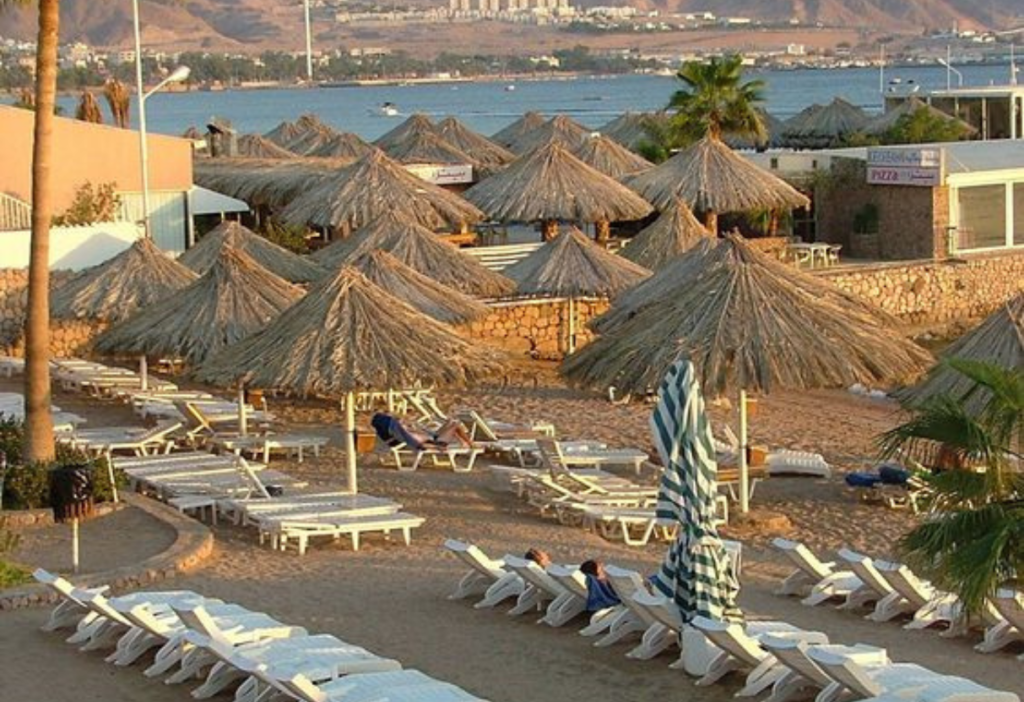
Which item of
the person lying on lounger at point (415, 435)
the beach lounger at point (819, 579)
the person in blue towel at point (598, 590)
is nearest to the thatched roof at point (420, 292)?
the person lying on lounger at point (415, 435)

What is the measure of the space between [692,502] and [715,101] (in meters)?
29.4

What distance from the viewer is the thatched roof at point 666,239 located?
2991 centimetres

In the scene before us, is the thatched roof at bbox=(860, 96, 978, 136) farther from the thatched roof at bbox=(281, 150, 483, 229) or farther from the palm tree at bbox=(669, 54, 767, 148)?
the thatched roof at bbox=(281, 150, 483, 229)

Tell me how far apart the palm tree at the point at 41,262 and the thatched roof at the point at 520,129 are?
1291 inches

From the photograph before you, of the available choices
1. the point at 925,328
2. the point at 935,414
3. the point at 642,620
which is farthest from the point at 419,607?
the point at 925,328

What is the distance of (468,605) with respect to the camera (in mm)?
14273

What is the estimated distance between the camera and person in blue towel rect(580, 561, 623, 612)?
13.3 meters

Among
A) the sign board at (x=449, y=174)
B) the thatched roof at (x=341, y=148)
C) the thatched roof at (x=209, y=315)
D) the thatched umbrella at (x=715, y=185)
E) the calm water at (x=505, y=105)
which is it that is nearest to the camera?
the thatched roof at (x=209, y=315)

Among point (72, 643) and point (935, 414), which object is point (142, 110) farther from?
point (935, 414)

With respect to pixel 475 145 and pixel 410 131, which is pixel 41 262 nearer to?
pixel 410 131

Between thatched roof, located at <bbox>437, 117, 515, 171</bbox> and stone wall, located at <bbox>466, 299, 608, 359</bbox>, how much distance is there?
43.8ft

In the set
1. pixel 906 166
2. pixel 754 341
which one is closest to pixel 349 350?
pixel 754 341

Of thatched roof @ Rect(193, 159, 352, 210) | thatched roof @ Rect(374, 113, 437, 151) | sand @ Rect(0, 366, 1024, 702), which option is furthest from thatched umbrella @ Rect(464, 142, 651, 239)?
sand @ Rect(0, 366, 1024, 702)

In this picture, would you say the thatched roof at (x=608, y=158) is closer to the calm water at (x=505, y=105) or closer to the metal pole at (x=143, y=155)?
the metal pole at (x=143, y=155)
